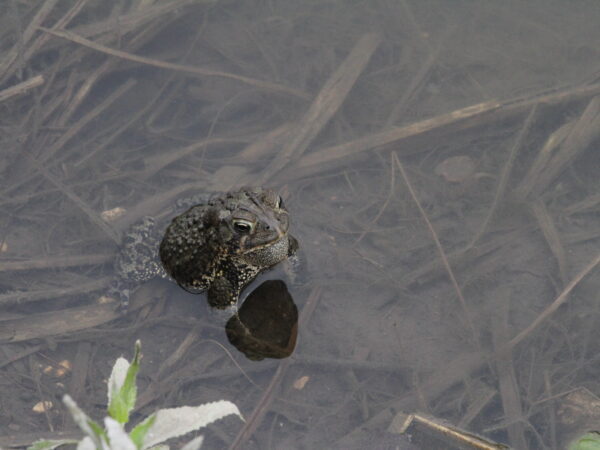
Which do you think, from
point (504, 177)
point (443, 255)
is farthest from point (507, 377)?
point (504, 177)

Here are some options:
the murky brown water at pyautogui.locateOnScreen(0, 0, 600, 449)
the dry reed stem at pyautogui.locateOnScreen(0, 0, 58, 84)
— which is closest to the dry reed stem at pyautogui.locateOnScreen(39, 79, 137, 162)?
the murky brown water at pyautogui.locateOnScreen(0, 0, 600, 449)

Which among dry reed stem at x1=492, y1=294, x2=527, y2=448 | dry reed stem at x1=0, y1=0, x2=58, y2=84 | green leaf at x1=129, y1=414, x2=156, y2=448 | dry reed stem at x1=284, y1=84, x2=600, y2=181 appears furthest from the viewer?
dry reed stem at x1=0, y1=0, x2=58, y2=84

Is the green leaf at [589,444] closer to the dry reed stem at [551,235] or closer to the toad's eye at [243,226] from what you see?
the dry reed stem at [551,235]

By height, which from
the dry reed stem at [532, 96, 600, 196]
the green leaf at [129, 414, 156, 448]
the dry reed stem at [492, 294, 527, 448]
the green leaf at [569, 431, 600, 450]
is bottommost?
the dry reed stem at [492, 294, 527, 448]

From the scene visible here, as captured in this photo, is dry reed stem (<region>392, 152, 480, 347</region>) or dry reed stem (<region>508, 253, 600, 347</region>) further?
dry reed stem (<region>392, 152, 480, 347</region>)

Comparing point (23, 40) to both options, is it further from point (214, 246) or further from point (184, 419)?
point (184, 419)

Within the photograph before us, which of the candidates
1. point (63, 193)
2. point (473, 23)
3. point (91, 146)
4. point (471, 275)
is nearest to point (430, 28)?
point (473, 23)

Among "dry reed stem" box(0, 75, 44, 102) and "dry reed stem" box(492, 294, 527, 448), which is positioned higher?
"dry reed stem" box(0, 75, 44, 102)

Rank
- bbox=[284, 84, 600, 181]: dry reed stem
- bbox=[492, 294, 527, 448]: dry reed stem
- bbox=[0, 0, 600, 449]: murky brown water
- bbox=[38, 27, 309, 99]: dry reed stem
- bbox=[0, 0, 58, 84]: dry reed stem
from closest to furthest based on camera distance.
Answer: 1. bbox=[492, 294, 527, 448]: dry reed stem
2. bbox=[0, 0, 600, 449]: murky brown water
3. bbox=[284, 84, 600, 181]: dry reed stem
4. bbox=[0, 0, 58, 84]: dry reed stem
5. bbox=[38, 27, 309, 99]: dry reed stem

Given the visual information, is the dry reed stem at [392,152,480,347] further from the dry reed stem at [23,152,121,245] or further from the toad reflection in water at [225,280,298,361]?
the dry reed stem at [23,152,121,245]
